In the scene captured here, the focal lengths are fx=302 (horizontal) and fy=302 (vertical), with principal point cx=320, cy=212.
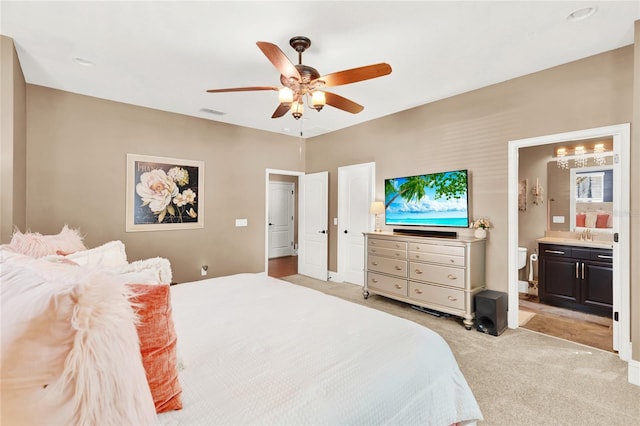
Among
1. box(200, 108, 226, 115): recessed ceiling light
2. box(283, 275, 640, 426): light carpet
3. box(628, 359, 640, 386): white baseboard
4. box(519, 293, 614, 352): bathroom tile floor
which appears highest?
box(200, 108, 226, 115): recessed ceiling light

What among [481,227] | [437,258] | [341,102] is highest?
[341,102]

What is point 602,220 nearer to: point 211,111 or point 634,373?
point 634,373

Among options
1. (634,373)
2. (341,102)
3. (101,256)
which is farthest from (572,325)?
(101,256)

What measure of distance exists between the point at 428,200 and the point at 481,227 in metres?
0.77

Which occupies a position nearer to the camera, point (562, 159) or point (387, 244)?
point (387, 244)

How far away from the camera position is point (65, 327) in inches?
28.5

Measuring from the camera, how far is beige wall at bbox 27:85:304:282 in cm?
356

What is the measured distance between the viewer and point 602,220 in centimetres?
404

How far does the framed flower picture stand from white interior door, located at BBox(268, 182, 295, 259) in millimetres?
3498

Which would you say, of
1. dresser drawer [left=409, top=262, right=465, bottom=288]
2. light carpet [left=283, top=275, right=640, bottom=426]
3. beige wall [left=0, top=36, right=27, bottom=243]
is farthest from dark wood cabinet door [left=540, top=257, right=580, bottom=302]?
beige wall [left=0, top=36, right=27, bottom=243]

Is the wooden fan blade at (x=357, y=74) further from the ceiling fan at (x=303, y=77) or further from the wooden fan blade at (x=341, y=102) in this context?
the wooden fan blade at (x=341, y=102)

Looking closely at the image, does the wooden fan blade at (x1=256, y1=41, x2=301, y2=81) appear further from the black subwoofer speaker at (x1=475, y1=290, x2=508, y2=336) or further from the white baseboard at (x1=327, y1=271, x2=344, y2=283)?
the white baseboard at (x1=327, y1=271, x2=344, y2=283)

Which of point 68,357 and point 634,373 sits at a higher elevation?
point 68,357

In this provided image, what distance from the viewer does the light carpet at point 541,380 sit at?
1972mm
